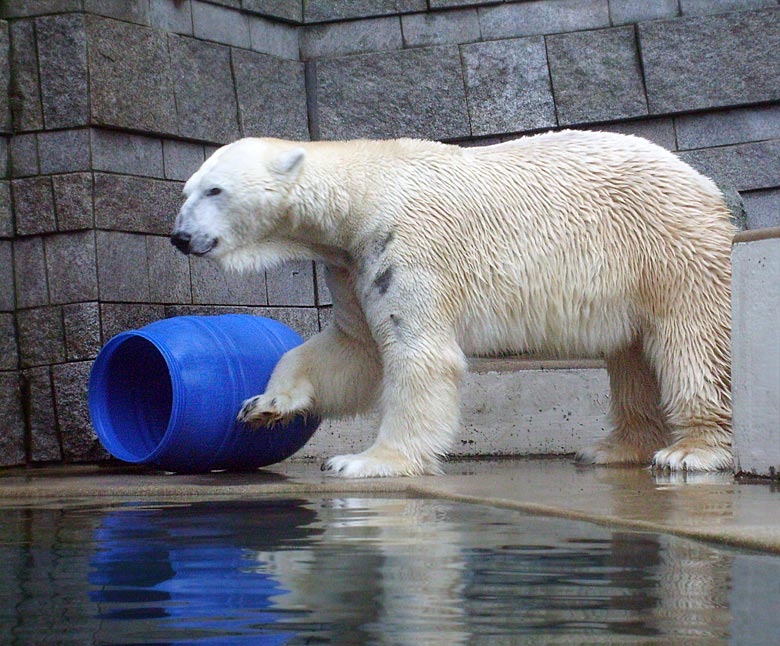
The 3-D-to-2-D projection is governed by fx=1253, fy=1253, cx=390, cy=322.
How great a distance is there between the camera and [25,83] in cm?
643

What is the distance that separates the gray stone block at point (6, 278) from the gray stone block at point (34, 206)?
105 millimetres

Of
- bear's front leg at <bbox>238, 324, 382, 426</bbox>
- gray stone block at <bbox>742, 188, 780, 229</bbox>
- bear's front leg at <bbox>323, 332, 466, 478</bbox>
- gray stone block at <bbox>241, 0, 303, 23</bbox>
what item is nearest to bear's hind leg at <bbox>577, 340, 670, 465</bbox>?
bear's front leg at <bbox>323, 332, 466, 478</bbox>

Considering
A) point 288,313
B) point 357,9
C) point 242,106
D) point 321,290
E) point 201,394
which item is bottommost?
point 201,394

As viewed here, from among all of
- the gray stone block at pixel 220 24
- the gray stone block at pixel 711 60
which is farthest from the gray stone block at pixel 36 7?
the gray stone block at pixel 711 60

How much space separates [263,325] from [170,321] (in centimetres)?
46

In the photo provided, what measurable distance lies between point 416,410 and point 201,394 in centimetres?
98

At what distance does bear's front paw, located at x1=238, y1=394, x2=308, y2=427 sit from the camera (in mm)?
5086

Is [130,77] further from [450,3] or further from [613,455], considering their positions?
[613,455]

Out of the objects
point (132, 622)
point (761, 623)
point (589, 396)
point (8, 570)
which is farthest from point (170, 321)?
point (761, 623)

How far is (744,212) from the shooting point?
7.05 meters

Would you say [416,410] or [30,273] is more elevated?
[30,273]

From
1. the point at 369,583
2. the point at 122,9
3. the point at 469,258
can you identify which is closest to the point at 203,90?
the point at 122,9

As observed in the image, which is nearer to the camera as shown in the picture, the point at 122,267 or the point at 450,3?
the point at 122,267

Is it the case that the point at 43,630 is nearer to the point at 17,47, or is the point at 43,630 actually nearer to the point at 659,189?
the point at 659,189
